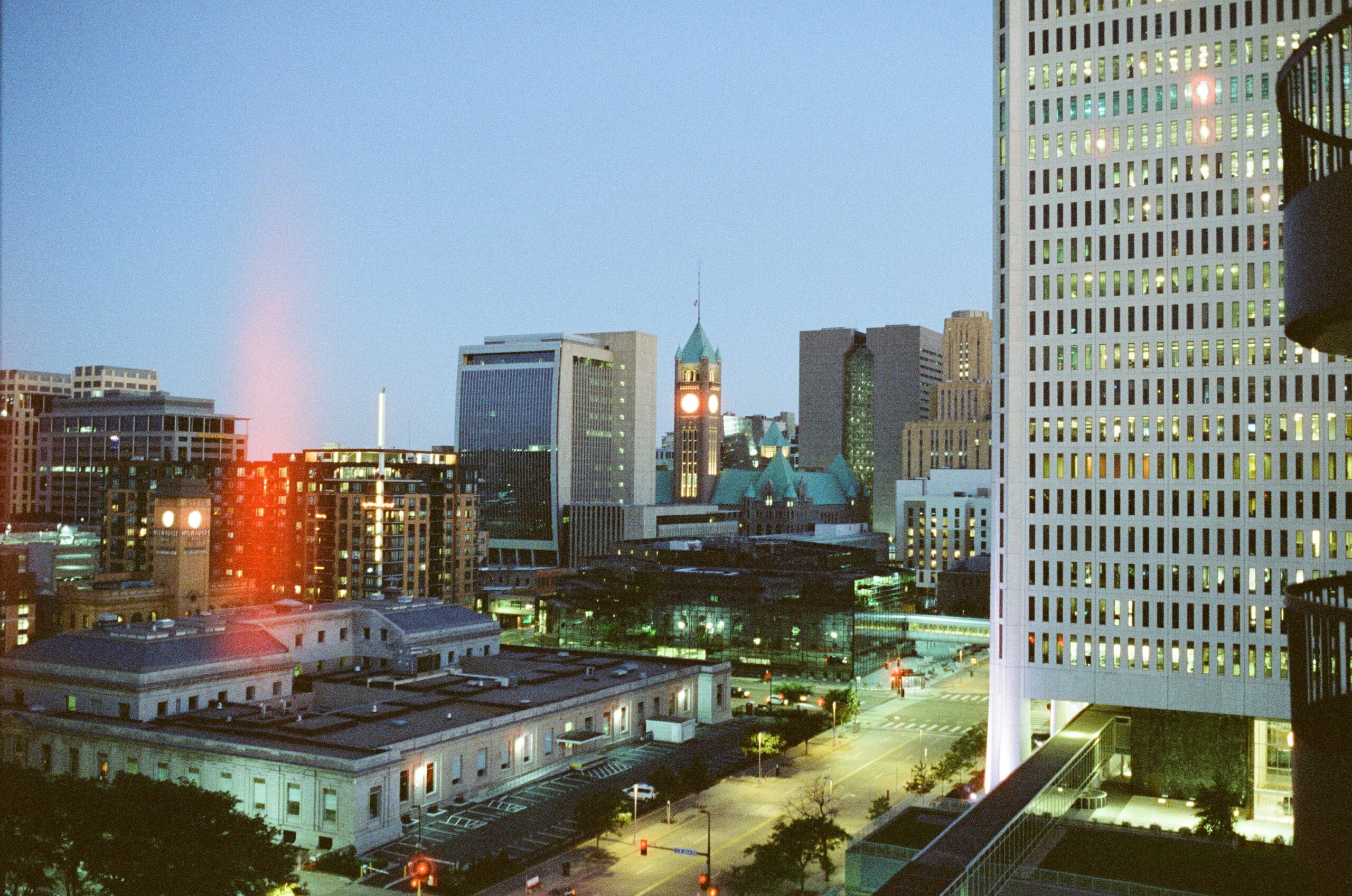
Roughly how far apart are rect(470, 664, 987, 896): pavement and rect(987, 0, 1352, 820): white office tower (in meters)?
13.8

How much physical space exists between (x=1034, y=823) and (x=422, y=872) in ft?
114

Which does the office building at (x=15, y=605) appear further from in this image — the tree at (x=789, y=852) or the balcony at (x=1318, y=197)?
the balcony at (x=1318, y=197)

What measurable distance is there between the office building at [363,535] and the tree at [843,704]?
80427 mm

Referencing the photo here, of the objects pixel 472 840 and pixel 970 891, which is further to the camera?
pixel 472 840

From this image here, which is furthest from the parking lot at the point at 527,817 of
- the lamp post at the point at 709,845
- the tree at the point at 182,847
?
the tree at the point at 182,847

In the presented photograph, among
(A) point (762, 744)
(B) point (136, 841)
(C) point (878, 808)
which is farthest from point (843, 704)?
(B) point (136, 841)

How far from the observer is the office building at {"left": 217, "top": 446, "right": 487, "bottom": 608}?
18500 centimetres

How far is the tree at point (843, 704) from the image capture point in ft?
392

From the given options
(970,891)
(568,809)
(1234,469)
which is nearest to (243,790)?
(568,809)

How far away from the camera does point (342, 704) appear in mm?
110062

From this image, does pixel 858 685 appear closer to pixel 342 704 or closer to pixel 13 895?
pixel 342 704

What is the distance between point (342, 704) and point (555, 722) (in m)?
22.2

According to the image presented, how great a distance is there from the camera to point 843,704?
4710 inches

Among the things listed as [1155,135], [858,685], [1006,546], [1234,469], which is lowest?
[858,685]
